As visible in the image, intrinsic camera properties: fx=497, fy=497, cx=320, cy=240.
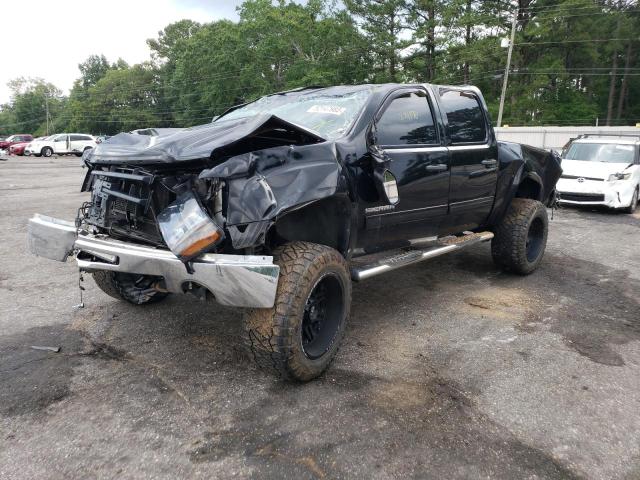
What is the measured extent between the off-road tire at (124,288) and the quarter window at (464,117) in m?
2.89

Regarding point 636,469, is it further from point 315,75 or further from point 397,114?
point 315,75

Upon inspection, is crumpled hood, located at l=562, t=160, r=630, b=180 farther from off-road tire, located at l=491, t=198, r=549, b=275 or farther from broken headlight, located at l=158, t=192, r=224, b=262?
broken headlight, located at l=158, t=192, r=224, b=262

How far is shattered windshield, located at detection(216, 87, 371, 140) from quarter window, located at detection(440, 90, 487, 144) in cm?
93

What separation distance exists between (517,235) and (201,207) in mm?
3699

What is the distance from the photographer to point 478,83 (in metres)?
42.2

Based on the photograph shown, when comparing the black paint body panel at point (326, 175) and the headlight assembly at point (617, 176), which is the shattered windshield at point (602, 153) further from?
the black paint body panel at point (326, 175)

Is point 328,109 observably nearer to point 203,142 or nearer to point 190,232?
point 203,142

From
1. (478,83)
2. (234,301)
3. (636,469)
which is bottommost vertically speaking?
(636,469)

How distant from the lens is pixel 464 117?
4.61 meters

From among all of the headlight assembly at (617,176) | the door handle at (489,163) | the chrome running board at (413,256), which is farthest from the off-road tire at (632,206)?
the door handle at (489,163)

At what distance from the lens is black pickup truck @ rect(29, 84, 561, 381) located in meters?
2.68

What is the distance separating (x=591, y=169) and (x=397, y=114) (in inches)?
343

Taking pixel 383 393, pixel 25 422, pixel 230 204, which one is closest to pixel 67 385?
pixel 25 422

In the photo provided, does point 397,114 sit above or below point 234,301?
above
